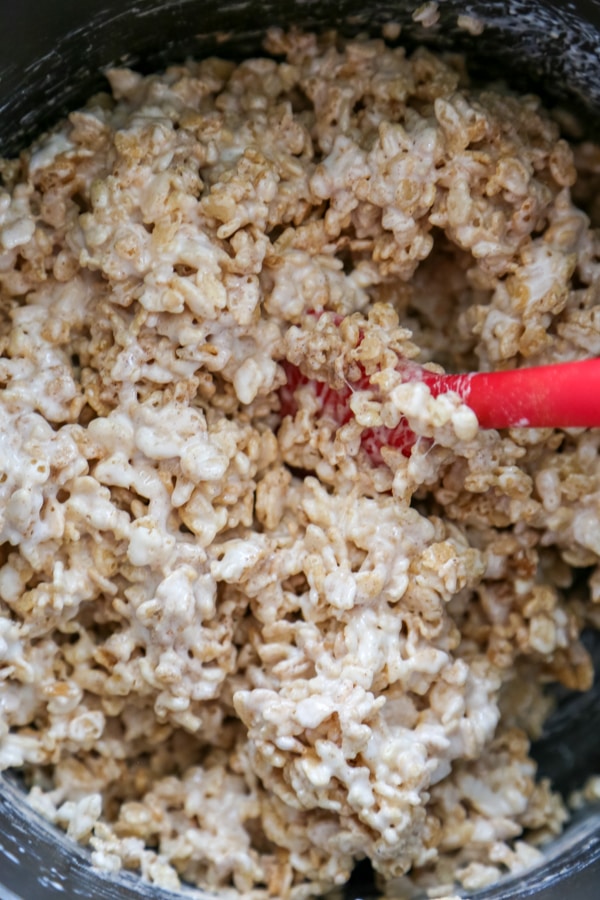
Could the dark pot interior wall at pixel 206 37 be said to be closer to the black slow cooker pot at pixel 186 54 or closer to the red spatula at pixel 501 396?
the black slow cooker pot at pixel 186 54

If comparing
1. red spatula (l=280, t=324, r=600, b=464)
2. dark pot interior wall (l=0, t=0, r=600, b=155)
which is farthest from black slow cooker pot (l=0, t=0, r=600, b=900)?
red spatula (l=280, t=324, r=600, b=464)

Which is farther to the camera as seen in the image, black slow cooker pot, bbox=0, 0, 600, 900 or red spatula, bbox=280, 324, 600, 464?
black slow cooker pot, bbox=0, 0, 600, 900

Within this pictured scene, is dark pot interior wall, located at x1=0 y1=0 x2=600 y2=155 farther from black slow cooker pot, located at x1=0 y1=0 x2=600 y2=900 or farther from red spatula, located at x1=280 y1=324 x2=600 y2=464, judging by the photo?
red spatula, located at x1=280 y1=324 x2=600 y2=464

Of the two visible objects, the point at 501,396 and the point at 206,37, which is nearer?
the point at 501,396

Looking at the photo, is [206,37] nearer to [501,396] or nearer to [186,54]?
[186,54]

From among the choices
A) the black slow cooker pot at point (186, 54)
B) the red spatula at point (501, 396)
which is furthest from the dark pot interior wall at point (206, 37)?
the red spatula at point (501, 396)

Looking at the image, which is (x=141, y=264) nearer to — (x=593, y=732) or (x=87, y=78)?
(x=87, y=78)

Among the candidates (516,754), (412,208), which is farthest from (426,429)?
(516,754)

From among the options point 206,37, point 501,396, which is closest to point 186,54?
point 206,37
